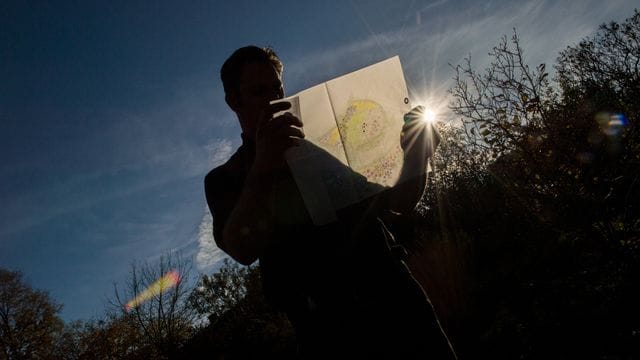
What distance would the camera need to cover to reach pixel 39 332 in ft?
71.2

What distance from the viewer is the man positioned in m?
1.07

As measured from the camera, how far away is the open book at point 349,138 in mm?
1093

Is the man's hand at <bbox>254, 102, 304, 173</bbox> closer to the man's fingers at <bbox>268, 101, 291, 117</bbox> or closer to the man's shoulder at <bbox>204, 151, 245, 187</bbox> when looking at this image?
the man's fingers at <bbox>268, 101, 291, 117</bbox>

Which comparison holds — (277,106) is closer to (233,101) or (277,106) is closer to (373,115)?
(373,115)

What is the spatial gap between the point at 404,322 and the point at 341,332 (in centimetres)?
22

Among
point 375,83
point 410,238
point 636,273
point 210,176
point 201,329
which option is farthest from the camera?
point 201,329

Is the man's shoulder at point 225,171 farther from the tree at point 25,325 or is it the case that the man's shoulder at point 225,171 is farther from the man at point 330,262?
the tree at point 25,325

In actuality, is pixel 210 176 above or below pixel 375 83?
above

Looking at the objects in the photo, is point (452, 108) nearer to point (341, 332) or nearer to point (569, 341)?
point (569, 341)

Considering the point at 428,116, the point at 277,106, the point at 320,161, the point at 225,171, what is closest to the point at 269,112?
the point at 277,106

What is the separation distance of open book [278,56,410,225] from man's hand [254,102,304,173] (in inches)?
1.6

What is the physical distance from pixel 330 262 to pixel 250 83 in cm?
87

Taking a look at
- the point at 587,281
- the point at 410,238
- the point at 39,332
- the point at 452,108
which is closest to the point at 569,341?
the point at 587,281

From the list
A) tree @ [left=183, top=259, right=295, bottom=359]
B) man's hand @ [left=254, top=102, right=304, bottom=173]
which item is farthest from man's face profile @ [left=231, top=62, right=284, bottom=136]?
tree @ [left=183, top=259, right=295, bottom=359]
